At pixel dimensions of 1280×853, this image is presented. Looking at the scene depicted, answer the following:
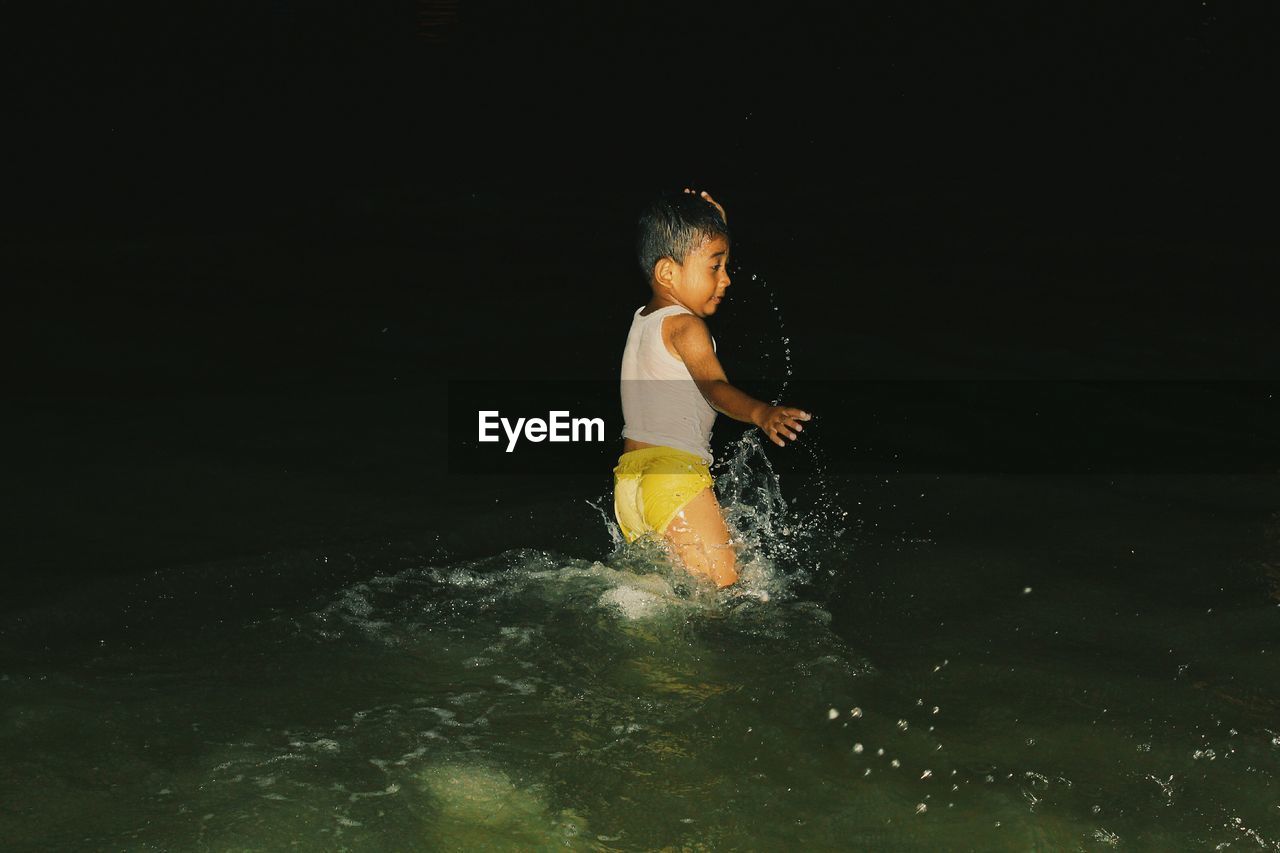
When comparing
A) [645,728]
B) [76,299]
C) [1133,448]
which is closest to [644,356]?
[645,728]

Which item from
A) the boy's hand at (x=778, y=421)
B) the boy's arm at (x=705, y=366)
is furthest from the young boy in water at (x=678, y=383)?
the boy's hand at (x=778, y=421)

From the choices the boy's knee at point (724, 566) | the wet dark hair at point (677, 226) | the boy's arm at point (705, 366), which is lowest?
the boy's knee at point (724, 566)

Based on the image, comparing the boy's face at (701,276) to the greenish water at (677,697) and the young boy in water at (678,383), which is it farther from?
the greenish water at (677,697)

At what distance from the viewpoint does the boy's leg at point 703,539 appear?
5078mm

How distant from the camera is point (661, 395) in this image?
5172mm

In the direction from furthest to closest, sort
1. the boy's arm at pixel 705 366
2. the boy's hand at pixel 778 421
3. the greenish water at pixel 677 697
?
the boy's arm at pixel 705 366 → the boy's hand at pixel 778 421 → the greenish water at pixel 677 697

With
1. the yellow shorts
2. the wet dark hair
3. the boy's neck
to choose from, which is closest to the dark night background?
the yellow shorts

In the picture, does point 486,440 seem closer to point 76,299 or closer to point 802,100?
point 76,299

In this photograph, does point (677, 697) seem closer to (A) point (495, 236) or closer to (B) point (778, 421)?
(B) point (778, 421)

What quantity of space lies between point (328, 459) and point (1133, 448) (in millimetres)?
3827

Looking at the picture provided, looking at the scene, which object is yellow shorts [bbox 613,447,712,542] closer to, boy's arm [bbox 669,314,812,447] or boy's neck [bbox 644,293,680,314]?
boy's arm [bbox 669,314,812,447]

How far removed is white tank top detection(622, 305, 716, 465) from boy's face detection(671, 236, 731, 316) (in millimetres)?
64

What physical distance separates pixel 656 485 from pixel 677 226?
0.88 metres

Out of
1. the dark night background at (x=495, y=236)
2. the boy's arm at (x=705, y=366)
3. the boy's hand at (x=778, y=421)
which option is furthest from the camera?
the dark night background at (x=495, y=236)
